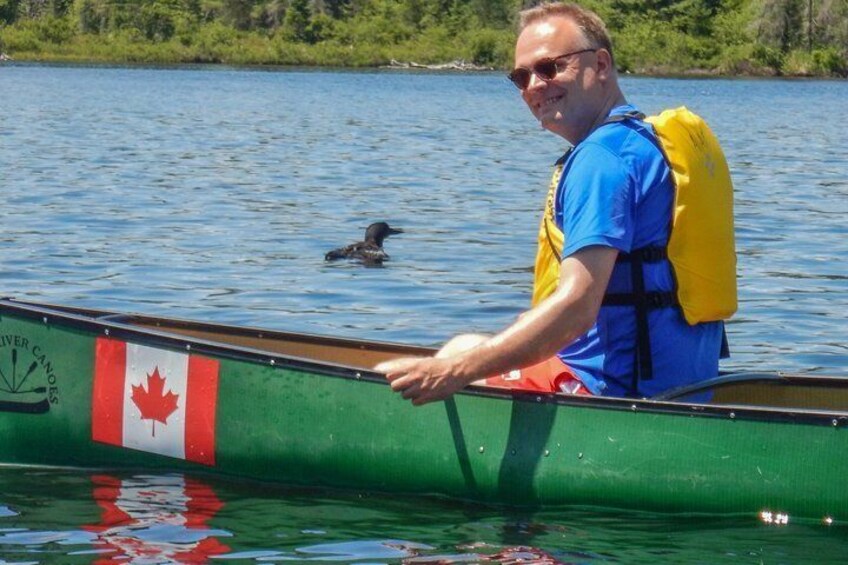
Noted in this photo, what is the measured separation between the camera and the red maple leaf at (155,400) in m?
6.46

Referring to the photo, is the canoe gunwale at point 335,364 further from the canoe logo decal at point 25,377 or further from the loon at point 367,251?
the loon at point 367,251

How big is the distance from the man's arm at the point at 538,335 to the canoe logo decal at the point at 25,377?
5.61 ft

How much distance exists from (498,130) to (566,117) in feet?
99.2

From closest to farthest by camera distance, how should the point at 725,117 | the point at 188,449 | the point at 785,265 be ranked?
1. the point at 188,449
2. the point at 785,265
3. the point at 725,117

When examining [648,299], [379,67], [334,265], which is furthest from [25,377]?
[379,67]

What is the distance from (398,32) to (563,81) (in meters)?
106

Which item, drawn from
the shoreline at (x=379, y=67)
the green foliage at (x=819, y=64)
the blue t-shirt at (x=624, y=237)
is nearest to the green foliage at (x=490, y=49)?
the shoreline at (x=379, y=67)

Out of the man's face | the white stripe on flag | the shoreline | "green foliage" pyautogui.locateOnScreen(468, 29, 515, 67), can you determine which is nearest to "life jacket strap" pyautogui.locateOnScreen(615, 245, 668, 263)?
the man's face

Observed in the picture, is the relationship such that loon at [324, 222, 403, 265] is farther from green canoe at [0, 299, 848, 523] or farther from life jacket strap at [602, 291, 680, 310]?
life jacket strap at [602, 291, 680, 310]

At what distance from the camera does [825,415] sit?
5656 millimetres

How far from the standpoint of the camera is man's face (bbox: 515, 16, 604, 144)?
5473 millimetres

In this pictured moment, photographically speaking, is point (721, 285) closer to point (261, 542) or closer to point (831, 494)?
point (831, 494)

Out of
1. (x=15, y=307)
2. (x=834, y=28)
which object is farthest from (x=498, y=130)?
(x=834, y=28)

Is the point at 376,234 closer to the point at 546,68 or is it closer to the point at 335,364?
the point at 335,364
